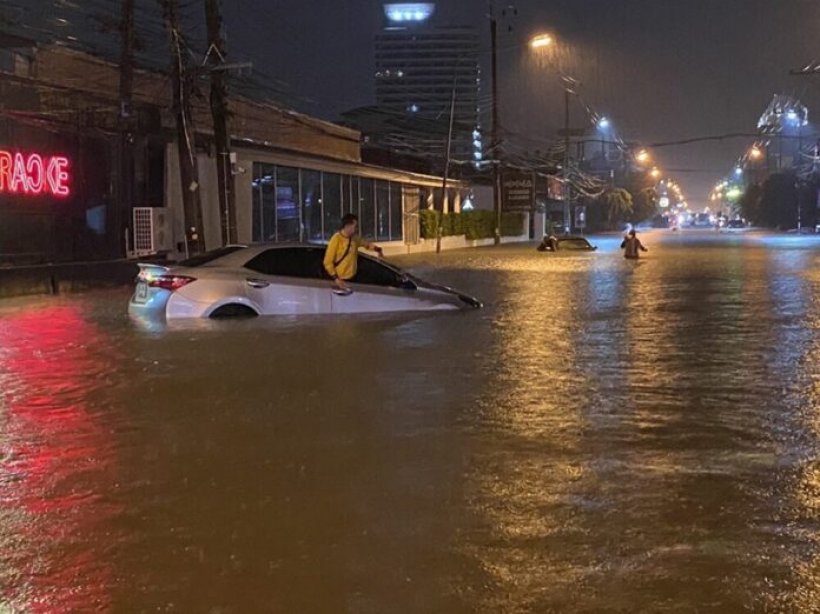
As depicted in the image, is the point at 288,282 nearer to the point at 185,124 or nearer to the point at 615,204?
the point at 185,124

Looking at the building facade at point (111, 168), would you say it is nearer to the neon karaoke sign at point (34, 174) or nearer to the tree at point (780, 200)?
the neon karaoke sign at point (34, 174)

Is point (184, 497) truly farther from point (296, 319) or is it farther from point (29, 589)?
point (296, 319)

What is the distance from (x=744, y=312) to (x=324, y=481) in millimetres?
11350

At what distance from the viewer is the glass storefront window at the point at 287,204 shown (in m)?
31.0

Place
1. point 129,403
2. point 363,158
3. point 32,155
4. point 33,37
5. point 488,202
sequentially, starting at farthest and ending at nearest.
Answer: point 488,202
point 363,158
point 33,37
point 32,155
point 129,403

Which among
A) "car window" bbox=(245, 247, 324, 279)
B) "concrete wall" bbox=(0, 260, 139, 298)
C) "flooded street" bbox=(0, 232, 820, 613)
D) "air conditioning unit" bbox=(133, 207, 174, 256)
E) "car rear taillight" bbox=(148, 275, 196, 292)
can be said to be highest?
"air conditioning unit" bbox=(133, 207, 174, 256)

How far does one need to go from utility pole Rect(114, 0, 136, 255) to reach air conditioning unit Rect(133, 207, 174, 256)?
0.53 m

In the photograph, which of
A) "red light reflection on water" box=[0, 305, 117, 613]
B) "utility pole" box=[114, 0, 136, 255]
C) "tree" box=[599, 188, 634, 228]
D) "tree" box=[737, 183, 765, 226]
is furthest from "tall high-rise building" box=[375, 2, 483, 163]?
"tree" box=[737, 183, 765, 226]

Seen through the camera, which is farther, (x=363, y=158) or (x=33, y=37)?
(x=363, y=158)

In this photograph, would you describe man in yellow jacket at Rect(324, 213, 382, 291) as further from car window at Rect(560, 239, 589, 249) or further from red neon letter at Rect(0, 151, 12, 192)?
car window at Rect(560, 239, 589, 249)

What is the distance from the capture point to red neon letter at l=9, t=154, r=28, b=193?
19438mm

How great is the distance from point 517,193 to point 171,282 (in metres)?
46.7

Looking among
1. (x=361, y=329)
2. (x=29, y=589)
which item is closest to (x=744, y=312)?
(x=361, y=329)

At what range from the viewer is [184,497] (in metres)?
5.62
